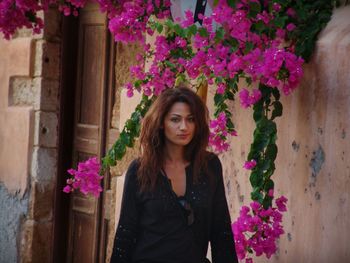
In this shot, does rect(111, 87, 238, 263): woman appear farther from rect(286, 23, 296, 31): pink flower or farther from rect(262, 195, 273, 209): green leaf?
rect(286, 23, 296, 31): pink flower

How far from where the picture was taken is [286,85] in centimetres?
355

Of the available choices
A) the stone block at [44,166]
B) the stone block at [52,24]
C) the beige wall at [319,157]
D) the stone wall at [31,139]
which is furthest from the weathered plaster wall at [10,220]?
the beige wall at [319,157]

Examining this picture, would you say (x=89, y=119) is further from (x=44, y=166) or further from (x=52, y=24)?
(x=52, y=24)

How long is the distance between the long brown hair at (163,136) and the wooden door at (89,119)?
261cm

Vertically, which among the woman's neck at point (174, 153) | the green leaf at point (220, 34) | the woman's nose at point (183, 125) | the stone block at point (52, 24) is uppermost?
the stone block at point (52, 24)

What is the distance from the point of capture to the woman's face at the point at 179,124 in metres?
3.14

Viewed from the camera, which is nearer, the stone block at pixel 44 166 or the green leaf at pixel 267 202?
the green leaf at pixel 267 202

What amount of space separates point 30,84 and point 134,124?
6.56 feet

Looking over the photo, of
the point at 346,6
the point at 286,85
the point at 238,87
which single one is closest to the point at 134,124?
the point at 238,87

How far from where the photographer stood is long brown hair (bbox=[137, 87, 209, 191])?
3131 millimetres

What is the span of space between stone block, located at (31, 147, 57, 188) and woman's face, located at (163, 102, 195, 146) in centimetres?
296

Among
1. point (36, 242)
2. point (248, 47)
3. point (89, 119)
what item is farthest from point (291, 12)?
point (36, 242)

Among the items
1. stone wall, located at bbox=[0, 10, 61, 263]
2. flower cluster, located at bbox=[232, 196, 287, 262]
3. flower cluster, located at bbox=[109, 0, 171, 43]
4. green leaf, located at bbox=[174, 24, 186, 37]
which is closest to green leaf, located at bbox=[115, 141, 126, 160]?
flower cluster, located at bbox=[109, 0, 171, 43]

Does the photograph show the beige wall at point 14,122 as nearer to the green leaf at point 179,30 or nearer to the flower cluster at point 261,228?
the green leaf at point 179,30
